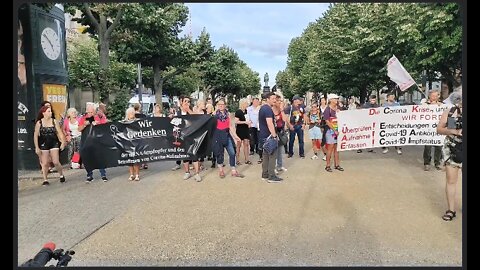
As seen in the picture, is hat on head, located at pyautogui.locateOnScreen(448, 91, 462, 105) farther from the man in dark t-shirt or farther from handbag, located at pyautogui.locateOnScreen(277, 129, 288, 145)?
handbag, located at pyautogui.locateOnScreen(277, 129, 288, 145)

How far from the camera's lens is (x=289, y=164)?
10.1 m

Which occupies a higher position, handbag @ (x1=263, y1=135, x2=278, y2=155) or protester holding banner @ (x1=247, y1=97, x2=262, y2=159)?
protester holding banner @ (x1=247, y1=97, x2=262, y2=159)

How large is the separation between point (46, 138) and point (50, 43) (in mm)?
3480

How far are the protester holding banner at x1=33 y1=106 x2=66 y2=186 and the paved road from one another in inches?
21.9

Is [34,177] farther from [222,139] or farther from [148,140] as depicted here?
[222,139]

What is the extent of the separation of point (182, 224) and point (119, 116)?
11.1 m

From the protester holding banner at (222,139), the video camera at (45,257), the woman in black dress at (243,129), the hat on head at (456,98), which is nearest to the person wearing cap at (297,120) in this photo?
the woman in black dress at (243,129)

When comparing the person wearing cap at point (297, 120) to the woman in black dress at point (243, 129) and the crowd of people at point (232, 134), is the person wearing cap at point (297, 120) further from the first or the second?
the woman in black dress at point (243, 129)

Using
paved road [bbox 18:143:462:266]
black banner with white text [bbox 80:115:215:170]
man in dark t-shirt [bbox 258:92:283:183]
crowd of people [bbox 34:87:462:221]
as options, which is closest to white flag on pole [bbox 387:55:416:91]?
crowd of people [bbox 34:87:462:221]

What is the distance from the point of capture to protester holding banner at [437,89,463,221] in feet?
17.3

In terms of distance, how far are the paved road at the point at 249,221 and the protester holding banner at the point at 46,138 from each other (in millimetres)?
557
